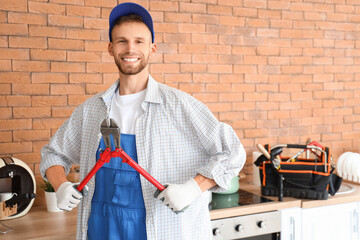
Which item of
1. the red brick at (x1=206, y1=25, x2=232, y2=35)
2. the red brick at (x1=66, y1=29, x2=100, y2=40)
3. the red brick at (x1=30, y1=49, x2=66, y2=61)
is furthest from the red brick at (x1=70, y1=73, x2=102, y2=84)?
the red brick at (x1=206, y1=25, x2=232, y2=35)

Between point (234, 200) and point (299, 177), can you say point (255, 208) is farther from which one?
point (299, 177)

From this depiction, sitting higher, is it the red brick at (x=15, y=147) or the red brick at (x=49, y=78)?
the red brick at (x=49, y=78)

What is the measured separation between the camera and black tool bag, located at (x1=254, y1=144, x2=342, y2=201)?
7.72 feet

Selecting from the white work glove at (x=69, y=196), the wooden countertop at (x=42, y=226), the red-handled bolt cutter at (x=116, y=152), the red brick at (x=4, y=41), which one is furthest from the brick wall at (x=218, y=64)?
the red-handled bolt cutter at (x=116, y=152)

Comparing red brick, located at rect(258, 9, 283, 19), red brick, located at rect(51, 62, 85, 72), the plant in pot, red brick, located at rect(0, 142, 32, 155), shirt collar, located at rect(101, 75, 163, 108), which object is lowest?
the plant in pot

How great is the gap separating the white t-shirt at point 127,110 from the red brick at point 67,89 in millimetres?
904

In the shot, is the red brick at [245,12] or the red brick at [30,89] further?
the red brick at [245,12]

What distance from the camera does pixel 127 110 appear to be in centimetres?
156

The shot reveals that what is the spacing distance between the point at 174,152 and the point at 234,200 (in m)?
0.97

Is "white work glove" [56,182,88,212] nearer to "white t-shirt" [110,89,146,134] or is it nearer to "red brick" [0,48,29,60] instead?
"white t-shirt" [110,89,146,134]

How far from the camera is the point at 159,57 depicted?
8.68 feet

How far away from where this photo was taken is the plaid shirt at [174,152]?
1455mm

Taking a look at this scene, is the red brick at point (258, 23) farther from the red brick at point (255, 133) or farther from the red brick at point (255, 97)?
the red brick at point (255, 133)

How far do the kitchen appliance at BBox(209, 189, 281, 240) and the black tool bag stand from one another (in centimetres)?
12
